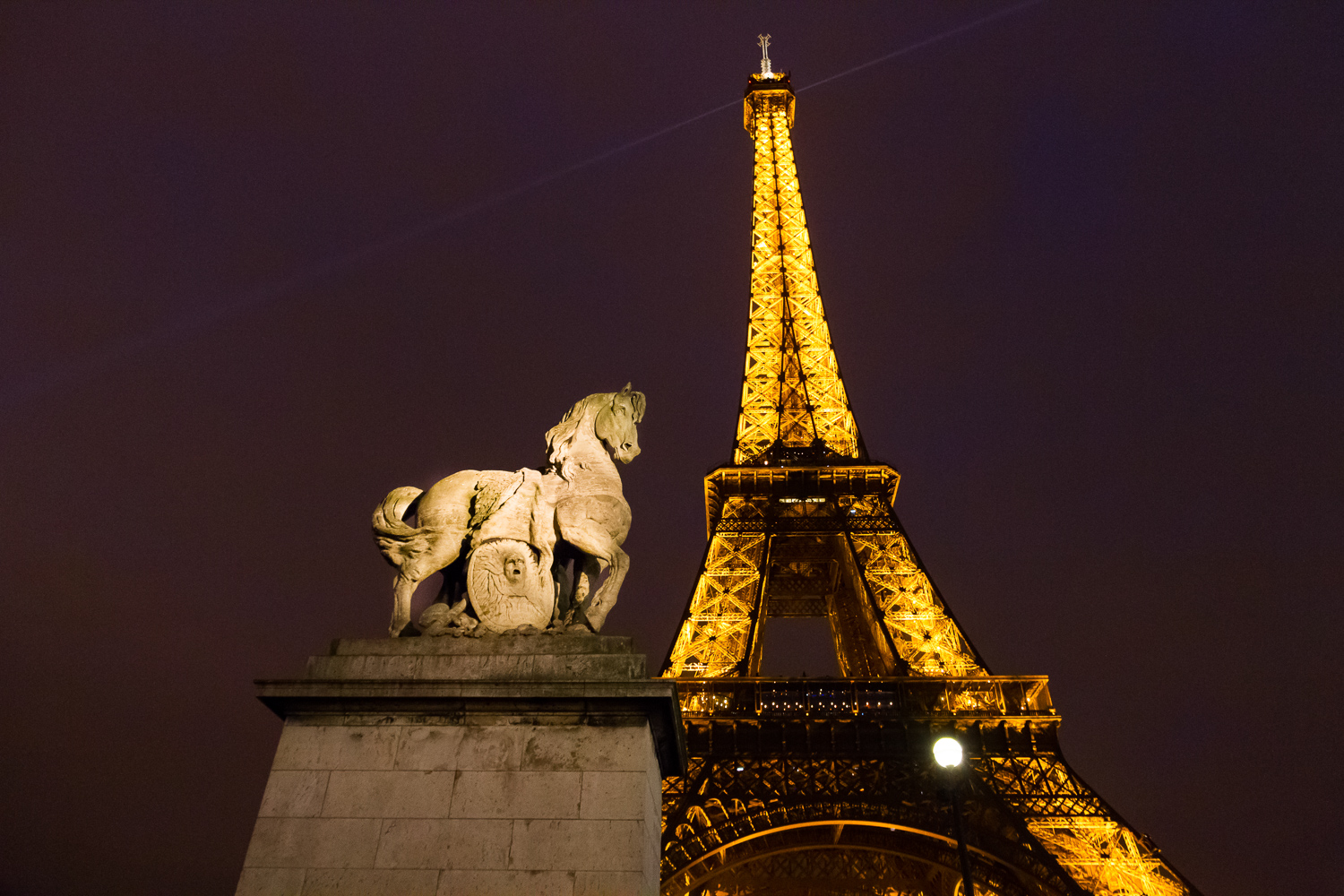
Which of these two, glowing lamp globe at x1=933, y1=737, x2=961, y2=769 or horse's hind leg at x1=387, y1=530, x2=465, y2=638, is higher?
horse's hind leg at x1=387, y1=530, x2=465, y2=638

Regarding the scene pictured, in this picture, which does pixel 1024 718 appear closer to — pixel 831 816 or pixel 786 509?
pixel 831 816

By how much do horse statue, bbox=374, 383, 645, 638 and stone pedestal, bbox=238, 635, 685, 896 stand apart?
488 mm

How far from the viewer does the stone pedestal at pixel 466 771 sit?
745 centimetres

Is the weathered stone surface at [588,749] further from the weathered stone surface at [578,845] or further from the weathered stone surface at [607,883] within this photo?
the weathered stone surface at [607,883]

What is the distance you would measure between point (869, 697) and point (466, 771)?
86.2 ft

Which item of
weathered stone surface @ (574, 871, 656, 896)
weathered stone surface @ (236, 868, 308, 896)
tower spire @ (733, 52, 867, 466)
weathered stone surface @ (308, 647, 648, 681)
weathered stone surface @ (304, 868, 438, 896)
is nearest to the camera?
weathered stone surface @ (574, 871, 656, 896)

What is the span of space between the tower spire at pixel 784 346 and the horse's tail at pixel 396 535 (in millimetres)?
35090

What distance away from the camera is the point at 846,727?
102 feet

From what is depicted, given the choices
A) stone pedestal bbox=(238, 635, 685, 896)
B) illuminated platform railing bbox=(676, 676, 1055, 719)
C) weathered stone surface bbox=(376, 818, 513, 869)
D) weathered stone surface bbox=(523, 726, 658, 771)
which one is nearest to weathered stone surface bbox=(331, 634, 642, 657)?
stone pedestal bbox=(238, 635, 685, 896)

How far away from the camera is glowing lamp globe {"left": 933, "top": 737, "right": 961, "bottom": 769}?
931cm

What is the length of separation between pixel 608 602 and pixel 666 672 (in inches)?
995

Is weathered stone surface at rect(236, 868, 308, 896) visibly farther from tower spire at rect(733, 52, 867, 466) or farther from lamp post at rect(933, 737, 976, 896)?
tower spire at rect(733, 52, 867, 466)

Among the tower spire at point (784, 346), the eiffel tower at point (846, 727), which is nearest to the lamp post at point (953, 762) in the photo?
the eiffel tower at point (846, 727)

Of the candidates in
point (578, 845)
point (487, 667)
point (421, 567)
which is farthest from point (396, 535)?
point (578, 845)
